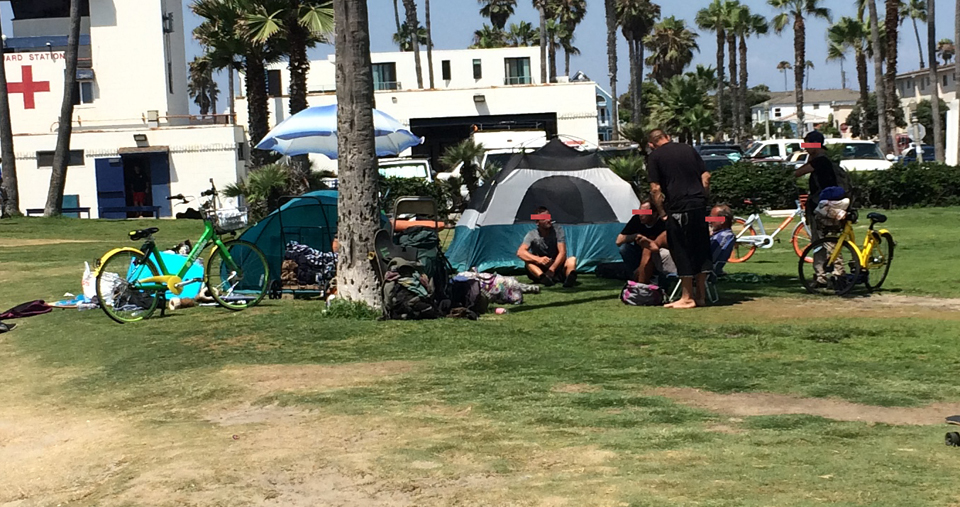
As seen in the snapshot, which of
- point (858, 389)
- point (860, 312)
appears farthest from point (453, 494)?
point (860, 312)

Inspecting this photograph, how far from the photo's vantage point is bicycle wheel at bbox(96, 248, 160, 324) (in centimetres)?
1134

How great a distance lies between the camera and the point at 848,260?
12.4 m

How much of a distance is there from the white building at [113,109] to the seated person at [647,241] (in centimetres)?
3115

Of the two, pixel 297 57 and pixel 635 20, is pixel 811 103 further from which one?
pixel 297 57

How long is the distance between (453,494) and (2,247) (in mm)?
19988

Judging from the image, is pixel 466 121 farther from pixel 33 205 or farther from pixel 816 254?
pixel 816 254

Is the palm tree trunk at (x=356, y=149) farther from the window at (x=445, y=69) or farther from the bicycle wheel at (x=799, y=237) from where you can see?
the window at (x=445, y=69)

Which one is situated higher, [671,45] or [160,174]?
[671,45]

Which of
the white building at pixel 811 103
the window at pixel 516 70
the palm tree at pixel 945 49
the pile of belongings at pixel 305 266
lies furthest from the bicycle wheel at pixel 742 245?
the white building at pixel 811 103

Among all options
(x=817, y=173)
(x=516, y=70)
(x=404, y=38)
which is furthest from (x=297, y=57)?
(x=404, y=38)

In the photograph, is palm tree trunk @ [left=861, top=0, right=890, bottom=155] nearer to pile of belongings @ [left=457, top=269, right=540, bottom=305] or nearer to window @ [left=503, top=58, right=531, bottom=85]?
window @ [left=503, top=58, right=531, bottom=85]

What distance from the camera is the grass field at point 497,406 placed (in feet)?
17.1

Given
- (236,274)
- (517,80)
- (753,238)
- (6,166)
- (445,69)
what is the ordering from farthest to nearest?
1. (445,69)
2. (517,80)
3. (6,166)
4. (753,238)
5. (236,274)

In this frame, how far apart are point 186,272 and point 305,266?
5.36ft
